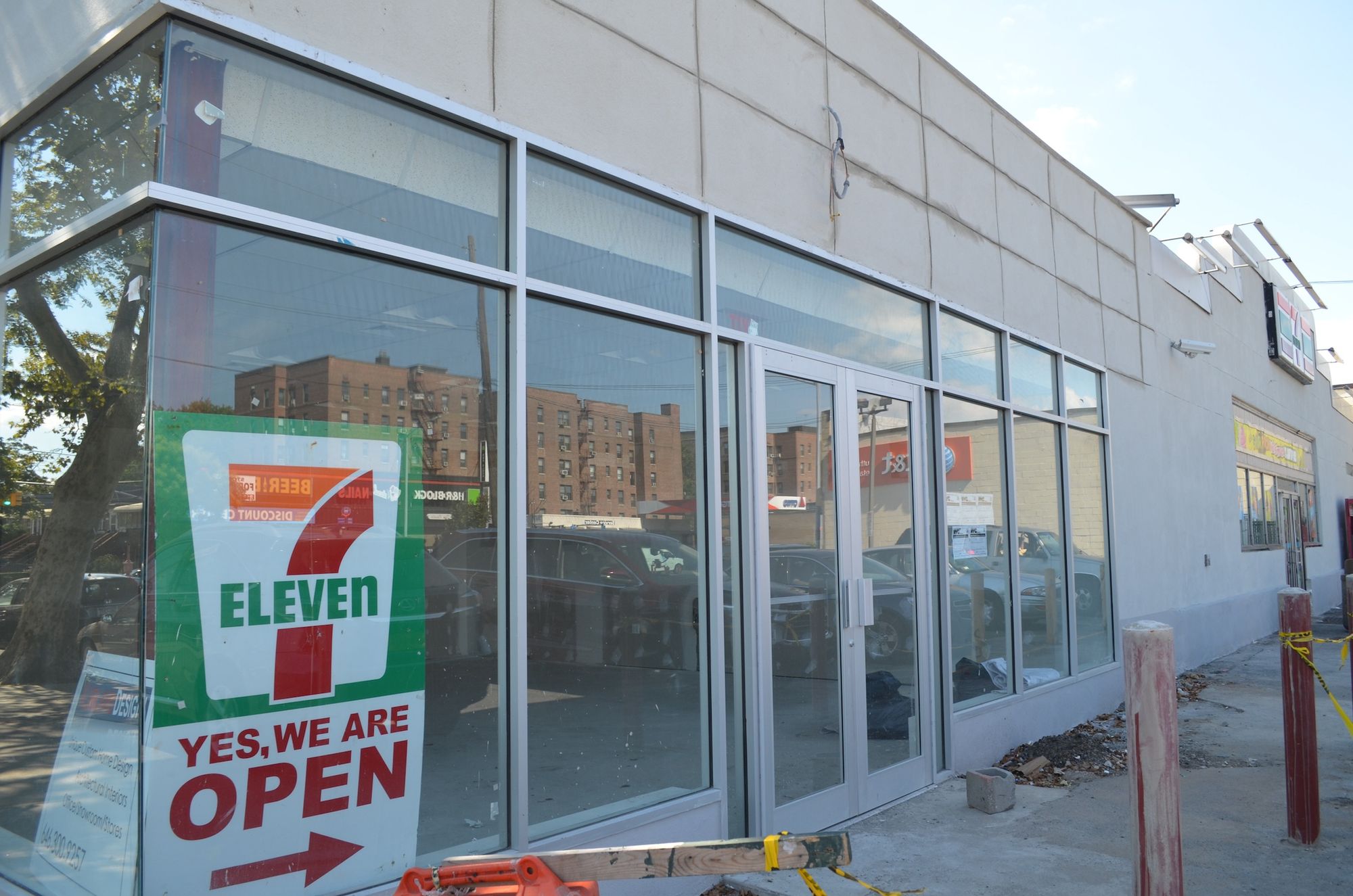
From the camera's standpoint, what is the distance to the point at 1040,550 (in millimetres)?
9070

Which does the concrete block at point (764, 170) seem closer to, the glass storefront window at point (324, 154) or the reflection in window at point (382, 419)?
the glass storefront window at point (324, 154)

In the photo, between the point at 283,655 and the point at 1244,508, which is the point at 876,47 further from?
the point at 1244,508

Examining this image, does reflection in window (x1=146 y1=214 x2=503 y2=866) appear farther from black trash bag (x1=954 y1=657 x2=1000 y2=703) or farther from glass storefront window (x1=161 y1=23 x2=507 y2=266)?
black trash bag (x1=954 y1=657 x2=1000 y2=703)

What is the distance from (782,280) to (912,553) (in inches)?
87.8

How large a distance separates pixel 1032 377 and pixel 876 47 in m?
3.55

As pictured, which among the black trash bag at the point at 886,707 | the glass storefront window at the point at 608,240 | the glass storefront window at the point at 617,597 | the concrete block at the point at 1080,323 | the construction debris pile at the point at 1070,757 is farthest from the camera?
the concrete block at the point at 1080,323

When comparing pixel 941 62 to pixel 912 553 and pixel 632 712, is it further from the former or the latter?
pixel 632 712

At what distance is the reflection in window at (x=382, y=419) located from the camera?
11.1 feet

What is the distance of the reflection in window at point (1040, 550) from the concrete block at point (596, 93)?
4.82 meters

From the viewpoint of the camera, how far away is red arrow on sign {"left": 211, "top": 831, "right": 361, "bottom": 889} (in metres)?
3.39

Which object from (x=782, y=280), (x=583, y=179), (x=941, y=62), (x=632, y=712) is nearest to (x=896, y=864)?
(x=632, y=712)

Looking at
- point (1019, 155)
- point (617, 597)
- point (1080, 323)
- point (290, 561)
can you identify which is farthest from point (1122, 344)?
point (290, 561)

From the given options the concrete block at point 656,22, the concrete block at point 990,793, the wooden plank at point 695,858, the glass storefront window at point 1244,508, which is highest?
the concrete block at point 656,22

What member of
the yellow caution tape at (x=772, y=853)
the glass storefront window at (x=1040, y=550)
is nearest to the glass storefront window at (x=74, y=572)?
the yellow caution tape at (x=772, y=853)
